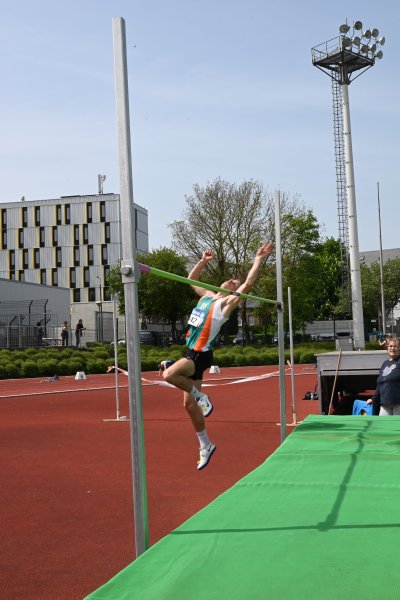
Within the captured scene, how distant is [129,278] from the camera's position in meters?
3.66

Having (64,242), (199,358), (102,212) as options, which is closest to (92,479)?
(199,358)

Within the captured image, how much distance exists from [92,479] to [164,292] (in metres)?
37.7

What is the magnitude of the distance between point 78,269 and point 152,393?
2028 inches

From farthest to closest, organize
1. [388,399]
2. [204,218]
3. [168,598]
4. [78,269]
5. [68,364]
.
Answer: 1. [78,269]
2. [204,218]
3. [68,364]
4. [388,399]
5. [168,598]

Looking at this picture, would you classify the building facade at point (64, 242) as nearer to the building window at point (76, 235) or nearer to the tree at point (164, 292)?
the building window at point (76, 235)

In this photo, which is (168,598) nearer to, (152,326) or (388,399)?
(388,399)

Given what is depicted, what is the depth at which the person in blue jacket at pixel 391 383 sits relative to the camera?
8.04 m

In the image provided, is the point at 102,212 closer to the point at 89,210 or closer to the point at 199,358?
the point at 89,210

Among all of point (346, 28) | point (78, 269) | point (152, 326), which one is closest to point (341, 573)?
point (346, 28)

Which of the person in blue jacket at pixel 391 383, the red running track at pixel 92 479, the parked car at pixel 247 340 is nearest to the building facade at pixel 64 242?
the parked car at pixel 247 340

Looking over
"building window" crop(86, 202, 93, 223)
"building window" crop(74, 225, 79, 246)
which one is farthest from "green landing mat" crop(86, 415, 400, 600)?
"building window" crop(74, 225, 79, 246)

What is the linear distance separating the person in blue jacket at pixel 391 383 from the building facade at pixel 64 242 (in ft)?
192

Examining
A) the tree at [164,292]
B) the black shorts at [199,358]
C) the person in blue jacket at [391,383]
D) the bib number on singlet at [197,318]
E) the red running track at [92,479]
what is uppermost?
the tree at [164,292]

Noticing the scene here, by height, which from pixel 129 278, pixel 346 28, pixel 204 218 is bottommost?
pixel 129 278
